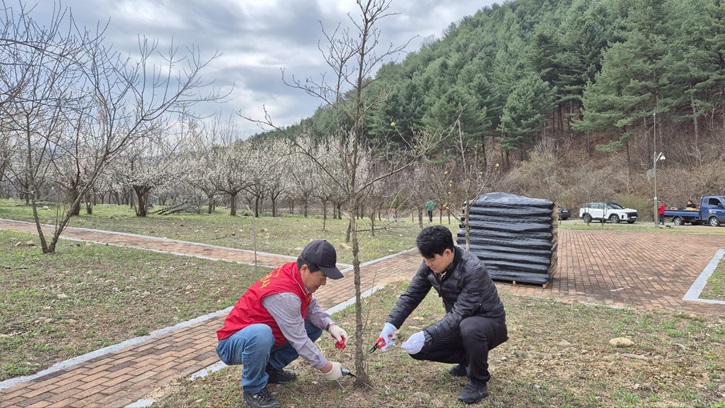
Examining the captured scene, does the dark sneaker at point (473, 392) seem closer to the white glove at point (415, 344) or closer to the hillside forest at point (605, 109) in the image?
the white glove at point (415, 344)

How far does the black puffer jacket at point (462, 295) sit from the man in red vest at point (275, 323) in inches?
22.7

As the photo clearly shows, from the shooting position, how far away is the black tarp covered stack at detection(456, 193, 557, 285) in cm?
674

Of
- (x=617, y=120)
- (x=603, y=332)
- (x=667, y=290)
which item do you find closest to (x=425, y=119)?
(x=617, y=120)

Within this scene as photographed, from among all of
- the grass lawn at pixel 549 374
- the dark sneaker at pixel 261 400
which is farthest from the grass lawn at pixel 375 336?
the dark sneaker at pixel 261 400

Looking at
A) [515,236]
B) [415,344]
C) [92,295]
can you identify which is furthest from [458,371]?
[92,295]

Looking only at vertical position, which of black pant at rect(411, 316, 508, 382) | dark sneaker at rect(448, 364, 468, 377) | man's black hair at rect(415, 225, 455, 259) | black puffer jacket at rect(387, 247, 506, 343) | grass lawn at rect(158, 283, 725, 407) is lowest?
grass lawn at rect(158, 283, 725, 407)

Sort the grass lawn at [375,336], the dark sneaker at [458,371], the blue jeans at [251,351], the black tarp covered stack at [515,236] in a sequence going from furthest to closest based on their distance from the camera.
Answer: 1. the black tarp covered stack at [515,236]
2. the dark sneaker at [458,371]
3. the grass lawn at [375,336]
4. the blue jeans at [251,351]

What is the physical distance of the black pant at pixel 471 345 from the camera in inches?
108

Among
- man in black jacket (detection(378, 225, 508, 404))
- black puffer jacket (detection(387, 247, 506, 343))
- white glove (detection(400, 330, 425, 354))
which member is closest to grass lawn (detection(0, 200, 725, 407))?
man in black jacket (detection(378, 225, 508, 404))

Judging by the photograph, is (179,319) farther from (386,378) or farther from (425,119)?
(425,119)

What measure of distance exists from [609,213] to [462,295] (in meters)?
27.4

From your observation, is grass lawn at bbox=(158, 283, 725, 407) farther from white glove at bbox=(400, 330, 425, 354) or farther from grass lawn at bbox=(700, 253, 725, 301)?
grass lawn at bbox=(700, 253, 725, 301)

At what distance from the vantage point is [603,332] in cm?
441

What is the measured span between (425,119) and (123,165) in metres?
24.8
